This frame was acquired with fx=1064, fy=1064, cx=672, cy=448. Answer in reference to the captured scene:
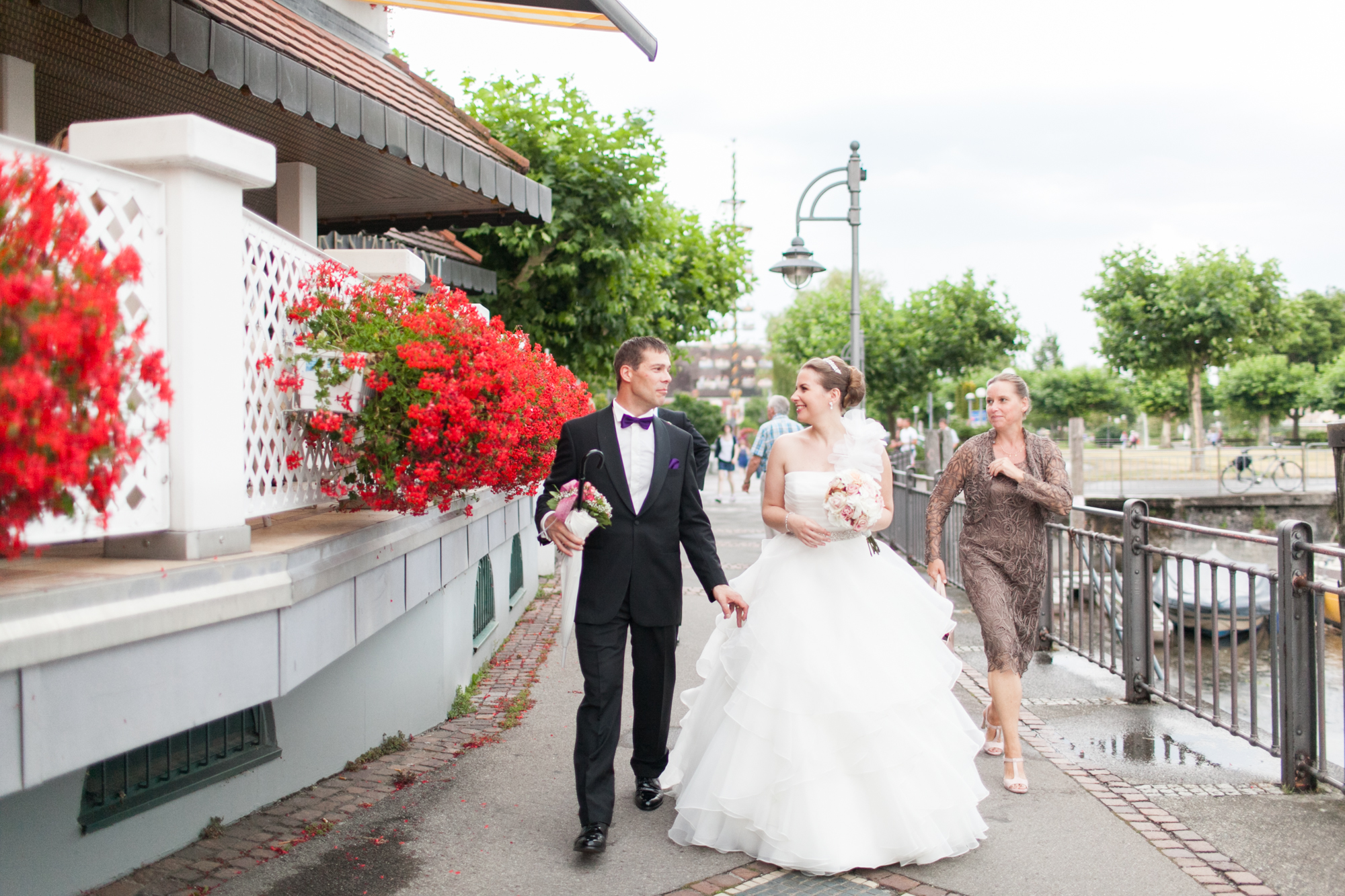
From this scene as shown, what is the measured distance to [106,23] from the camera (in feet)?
14.9

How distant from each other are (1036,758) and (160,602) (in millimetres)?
4429

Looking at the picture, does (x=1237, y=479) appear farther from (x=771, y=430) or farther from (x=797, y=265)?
(x=771, y=430)

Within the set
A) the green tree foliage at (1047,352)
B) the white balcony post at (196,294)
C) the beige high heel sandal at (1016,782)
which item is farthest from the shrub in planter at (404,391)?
the green tree foliage at (1047,352)

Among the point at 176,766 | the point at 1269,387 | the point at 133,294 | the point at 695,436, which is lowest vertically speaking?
the point at 176,766

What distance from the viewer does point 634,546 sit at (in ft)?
15.0

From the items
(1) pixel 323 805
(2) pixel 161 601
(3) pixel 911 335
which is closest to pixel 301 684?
(1) pixel 323 805

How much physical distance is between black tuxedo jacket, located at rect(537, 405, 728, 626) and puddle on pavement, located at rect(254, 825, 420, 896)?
3.88 feet

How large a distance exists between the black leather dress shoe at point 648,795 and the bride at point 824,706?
89 millimetres

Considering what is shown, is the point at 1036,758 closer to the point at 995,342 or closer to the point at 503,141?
the point at 503,141

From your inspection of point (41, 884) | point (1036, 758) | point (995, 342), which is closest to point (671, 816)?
point (1036, 758)

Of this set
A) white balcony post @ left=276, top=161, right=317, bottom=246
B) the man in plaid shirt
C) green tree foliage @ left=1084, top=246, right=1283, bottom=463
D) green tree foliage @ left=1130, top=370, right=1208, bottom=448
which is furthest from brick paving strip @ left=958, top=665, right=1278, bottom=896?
green tree foliage @ left=1130, top=370, right=1208, bottom=448

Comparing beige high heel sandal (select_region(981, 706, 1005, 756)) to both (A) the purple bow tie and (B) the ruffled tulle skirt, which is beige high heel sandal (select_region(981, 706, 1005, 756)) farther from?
(A) the purple bow tie

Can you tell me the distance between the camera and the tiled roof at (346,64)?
5.90m

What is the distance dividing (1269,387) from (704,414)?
1359 inches
